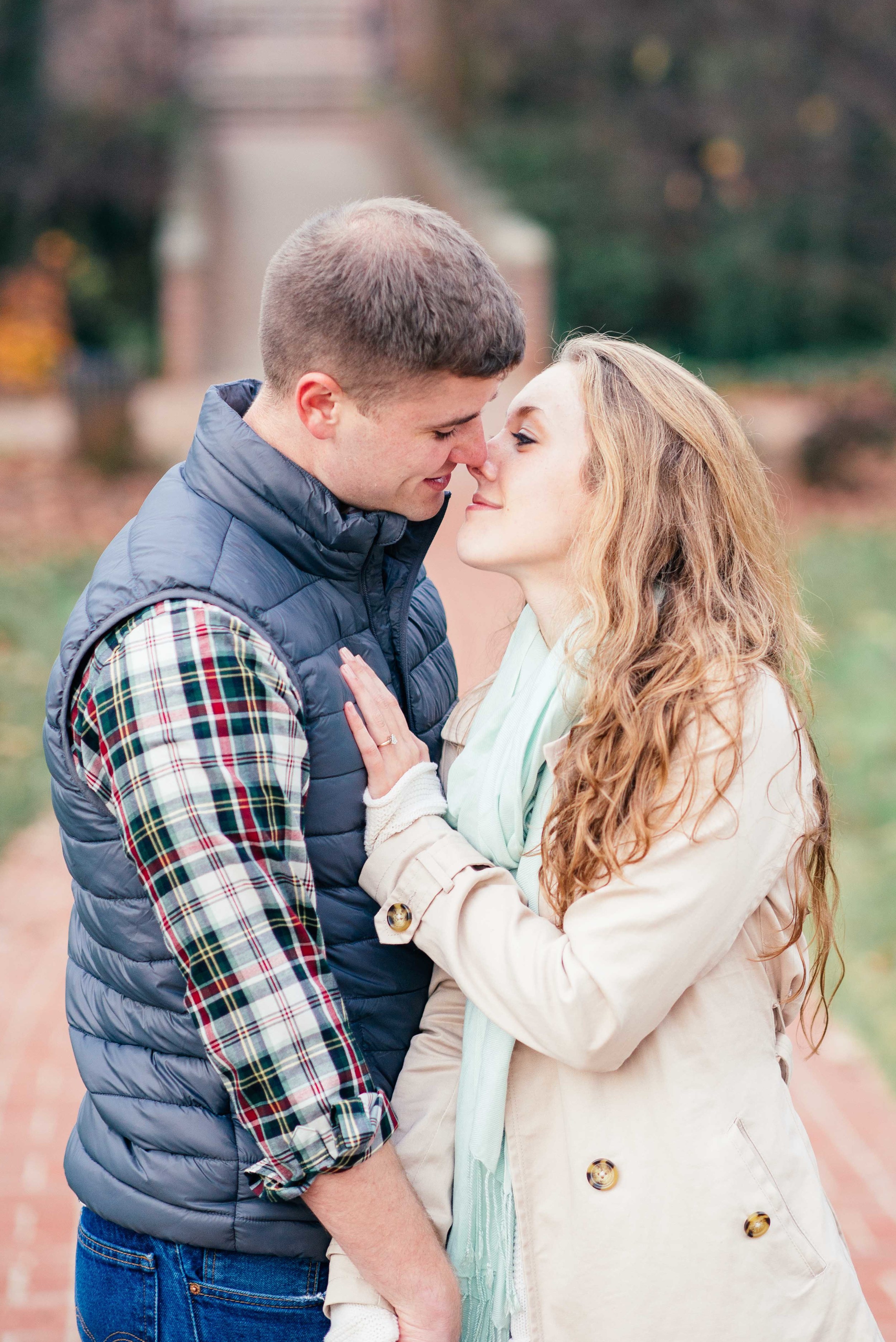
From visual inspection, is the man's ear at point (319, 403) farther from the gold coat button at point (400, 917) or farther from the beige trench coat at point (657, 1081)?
the gold coat button at point (400, 917)

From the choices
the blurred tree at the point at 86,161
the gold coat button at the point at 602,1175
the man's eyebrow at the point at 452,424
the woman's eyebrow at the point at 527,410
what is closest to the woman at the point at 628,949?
the gold coat button at the point at 602,1175

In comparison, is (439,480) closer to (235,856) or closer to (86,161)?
(235,856)

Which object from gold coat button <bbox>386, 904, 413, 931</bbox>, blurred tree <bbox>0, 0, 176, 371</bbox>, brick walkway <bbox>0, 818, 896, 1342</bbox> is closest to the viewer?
gold coat button <bbox>386, 904, 413, 931</bbox>

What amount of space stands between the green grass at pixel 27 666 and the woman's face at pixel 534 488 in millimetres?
5094

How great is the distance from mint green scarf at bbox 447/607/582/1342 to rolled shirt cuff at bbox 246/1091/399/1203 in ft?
0.86

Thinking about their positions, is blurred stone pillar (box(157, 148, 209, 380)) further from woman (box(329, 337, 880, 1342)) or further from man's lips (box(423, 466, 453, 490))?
woman (box(329, 337, 880, 1342))

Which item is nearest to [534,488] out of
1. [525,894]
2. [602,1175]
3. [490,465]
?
[490,465]

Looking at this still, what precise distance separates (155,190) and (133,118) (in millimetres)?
1146

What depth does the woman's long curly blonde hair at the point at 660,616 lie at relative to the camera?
2.11m

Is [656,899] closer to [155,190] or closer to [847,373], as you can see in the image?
[847,373]

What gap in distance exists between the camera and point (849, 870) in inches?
267

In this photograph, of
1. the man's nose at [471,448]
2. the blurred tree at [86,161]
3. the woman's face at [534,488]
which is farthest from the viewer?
the blurred tree at [86,161]

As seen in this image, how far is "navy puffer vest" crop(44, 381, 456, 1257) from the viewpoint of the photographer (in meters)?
2.03

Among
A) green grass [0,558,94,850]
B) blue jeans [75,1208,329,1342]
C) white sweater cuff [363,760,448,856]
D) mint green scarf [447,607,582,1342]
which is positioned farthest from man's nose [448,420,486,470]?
green grass [0,558,94,850]
